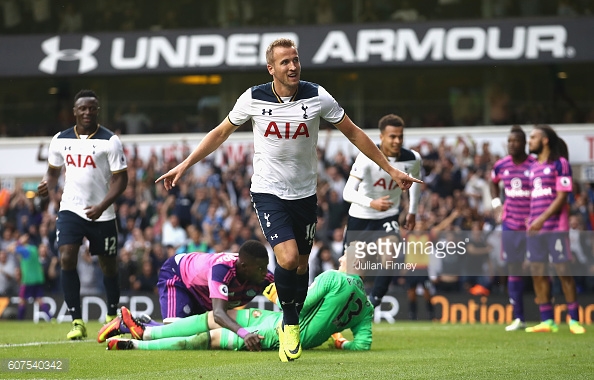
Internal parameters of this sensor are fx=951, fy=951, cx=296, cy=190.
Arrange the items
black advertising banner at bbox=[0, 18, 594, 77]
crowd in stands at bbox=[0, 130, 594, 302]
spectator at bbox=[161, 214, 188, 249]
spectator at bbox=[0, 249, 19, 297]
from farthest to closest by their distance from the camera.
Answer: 1. black advertising banner at bbox=[0, 18, 594, 77]
2. spectator at bbox=[0, 249, 19, 297]
3. spectator at bbox=[161, 214, 188, 249]
4. crowd in stands at bbox=[0, 130, 594, 302]

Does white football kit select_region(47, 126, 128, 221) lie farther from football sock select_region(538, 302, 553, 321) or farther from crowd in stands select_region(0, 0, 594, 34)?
crowd in stands select_region(0, 0, 594, 34)

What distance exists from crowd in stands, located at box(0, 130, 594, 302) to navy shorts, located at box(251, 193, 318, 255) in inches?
353

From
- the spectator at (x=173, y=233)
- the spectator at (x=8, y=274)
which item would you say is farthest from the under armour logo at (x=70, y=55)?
the spectator at (x=173, y=233)

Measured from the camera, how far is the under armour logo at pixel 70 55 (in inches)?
998

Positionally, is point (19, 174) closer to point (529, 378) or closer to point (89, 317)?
point (89, 317)

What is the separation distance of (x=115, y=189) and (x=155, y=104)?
51.9 feet

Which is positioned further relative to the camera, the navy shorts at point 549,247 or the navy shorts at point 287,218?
the navy shorts at point 549,247

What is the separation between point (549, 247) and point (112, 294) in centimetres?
575

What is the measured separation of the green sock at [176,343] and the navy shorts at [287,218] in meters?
1.36

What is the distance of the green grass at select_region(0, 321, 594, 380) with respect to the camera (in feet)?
22.6

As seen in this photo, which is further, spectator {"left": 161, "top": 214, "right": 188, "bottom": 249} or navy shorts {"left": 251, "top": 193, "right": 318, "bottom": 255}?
spectator {"left": 161, "top": 214, "right": 188, "bottom": 249}

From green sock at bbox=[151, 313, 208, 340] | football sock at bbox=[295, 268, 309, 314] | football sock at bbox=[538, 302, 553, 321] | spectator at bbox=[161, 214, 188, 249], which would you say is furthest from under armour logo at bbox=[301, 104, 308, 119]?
spectator at bbox=[161, 214, 188, 249]

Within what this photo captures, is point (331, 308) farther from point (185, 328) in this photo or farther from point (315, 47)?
point (315, 47)

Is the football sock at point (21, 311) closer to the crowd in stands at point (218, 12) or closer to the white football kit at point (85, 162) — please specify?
the white football kit at point (85, 162)
